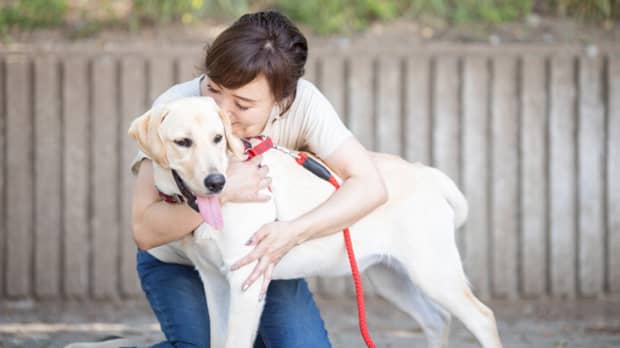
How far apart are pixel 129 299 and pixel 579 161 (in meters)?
3.05

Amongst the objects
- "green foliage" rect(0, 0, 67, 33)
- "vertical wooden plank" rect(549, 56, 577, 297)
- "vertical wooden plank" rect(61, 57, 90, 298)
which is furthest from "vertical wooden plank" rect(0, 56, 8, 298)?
"vertical wooden plank" rect(549, 56, 577, 297)

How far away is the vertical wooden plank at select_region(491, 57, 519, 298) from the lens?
218 inches

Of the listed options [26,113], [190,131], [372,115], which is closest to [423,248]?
[190,131]

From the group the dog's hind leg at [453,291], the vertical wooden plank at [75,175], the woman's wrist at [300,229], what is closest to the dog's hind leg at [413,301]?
the dog's hind leg at [453,291]

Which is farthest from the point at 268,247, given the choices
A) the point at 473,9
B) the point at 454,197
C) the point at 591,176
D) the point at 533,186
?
the point at 473,9

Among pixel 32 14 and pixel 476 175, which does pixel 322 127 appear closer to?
pixel 476 175

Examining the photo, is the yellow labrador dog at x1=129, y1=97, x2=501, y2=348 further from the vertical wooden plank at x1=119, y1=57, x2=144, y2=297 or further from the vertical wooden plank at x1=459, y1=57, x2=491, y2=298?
the vertical wooden plank at x1=119, y1=57, x2=144, y2=297

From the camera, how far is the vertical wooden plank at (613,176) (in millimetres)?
5504

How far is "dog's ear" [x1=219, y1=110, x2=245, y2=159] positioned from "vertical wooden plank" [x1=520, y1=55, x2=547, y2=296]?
2.81 m

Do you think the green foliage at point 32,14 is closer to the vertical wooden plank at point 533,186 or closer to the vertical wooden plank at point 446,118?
the vertical wooden plank at point 446,118

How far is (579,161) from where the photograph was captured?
5.53m

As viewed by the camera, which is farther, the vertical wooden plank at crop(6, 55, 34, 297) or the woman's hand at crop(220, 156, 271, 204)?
the vertical wooden plank at crop(6, 55, 34, 297)

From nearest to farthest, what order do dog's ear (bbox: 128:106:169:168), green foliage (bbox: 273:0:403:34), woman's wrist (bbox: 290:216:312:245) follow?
dog's ear (bbox: 128:106:169:168)
woman's wrist (bbox: 290:216:312:245)
green foliage (bbox: 273:0:403:34)

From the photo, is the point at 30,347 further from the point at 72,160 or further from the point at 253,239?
the point at 253,239
